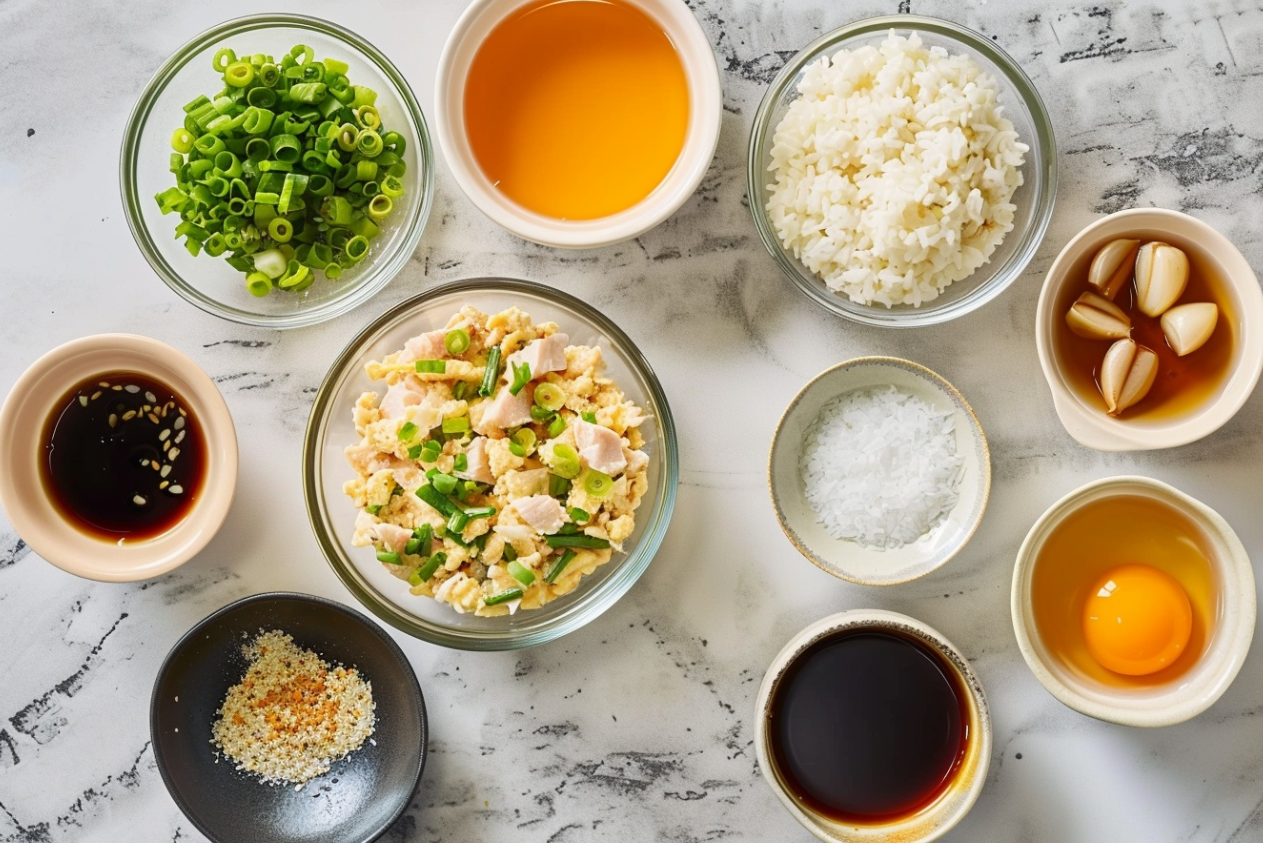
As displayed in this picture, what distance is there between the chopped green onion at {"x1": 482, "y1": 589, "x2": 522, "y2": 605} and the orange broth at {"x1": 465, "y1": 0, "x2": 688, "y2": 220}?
2.75ft

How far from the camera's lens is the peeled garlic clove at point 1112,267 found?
1.92m

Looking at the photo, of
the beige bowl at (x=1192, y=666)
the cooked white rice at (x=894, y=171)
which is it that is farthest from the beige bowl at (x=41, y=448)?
the beige bowl at (x=1192, y=666)

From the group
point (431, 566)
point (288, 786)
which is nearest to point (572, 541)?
point (431, 566)

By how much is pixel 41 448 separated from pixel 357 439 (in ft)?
2.22

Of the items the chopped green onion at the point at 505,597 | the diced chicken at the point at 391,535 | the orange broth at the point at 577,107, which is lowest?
the chopped green onion at the point at 505,597

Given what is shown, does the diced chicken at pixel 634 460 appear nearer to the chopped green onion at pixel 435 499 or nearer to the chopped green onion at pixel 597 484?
the chopped green onion at pixel 597 484

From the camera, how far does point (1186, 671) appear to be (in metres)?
1.96

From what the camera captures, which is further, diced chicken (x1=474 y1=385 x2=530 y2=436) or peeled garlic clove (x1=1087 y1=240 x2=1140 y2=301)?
peeled garlic clove (x1=1087 y1=240 x2=1140 y2=301)

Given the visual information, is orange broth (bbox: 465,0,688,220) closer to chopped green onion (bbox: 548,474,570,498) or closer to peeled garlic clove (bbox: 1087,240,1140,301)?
chopped green onion (bbox: 548,474,570,498)

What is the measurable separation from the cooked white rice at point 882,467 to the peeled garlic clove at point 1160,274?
0.51 meters

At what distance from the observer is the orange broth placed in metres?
1.96

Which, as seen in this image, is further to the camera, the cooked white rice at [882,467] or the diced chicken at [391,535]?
the cooked white rice at [882,467]

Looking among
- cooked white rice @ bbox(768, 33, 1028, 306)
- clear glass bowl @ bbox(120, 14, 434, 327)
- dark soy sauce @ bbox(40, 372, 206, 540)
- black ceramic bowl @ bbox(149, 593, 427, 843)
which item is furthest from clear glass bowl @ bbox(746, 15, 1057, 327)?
dark soy sauce @ bbox(40, 372, 206, 540)

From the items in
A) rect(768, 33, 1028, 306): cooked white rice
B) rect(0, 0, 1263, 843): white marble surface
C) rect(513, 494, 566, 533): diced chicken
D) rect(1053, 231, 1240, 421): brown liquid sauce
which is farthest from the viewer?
rect(0, 0, 1263, 843): white marble surface
